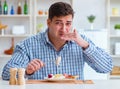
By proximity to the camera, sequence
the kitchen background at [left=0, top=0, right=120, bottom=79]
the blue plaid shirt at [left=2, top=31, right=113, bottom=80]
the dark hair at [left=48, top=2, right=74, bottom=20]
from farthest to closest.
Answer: the kitchen background at [left=0, top=0, right=120, bottom=79] → the blue plaid shirt at [left=2, top=31, right=113, bottom=80] → the dark hair at [left=48, top=2, right=74, bottom=20]

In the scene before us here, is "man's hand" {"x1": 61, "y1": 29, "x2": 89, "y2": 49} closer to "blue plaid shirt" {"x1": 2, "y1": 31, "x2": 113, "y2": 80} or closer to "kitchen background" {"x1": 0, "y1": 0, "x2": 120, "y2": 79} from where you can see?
"blue plaid shirt" {"x1": 2, "y1": 31, "x2": 113, "y2": 80}

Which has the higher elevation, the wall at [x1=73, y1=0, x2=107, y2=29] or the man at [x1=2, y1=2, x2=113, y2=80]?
the wall at [x1=73, y1=0, x2=107, y2=29]

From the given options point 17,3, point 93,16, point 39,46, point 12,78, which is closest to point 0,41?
point 17,3

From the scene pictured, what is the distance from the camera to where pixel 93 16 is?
5.18m

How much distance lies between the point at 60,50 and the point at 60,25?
219 millimetres

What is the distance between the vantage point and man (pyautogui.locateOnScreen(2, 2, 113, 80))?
2316 mm

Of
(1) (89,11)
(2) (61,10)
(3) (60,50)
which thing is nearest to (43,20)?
(1) (89,11)

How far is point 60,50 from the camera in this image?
2461 mm

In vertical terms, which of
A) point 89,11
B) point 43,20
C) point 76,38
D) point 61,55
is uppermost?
point 89,11

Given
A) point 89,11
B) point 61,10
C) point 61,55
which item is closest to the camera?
point 61,10

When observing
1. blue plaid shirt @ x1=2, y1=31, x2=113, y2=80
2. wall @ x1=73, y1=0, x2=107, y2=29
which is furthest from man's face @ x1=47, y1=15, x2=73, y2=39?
wall @ x1=73, y1=0, x2=107, y2=29

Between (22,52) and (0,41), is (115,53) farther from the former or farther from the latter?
(22,52)

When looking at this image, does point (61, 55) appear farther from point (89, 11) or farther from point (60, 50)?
point (89, 11)

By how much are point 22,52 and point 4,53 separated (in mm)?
3094
